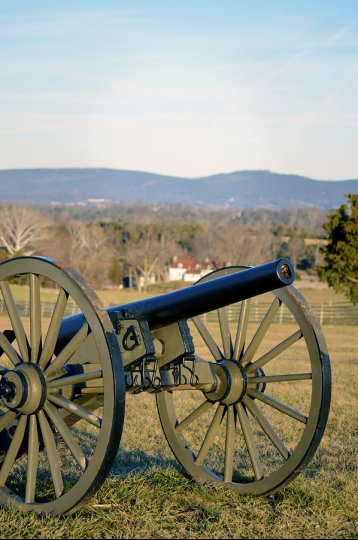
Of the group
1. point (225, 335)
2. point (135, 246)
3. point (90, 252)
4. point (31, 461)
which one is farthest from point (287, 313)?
point (135, 246)

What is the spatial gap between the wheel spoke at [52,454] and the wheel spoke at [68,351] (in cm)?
28

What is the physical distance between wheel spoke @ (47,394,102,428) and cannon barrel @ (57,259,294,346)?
74cm

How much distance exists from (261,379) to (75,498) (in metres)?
1.85

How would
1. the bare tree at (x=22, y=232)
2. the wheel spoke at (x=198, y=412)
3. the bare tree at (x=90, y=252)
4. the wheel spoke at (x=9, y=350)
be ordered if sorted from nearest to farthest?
the wheel spoke at (x=9, y=350) → the wheel spoke at (x=198, y=412) → the bare tree at (x=90, y=252) → the bare tree at (x=22, y=232)

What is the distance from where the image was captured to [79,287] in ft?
17.1

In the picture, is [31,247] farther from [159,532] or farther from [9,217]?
[159,532]

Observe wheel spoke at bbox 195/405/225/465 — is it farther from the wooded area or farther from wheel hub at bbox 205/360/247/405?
the wooded area

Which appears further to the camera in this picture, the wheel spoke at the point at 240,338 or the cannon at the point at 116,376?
the wheel spoke at the point at 240,338

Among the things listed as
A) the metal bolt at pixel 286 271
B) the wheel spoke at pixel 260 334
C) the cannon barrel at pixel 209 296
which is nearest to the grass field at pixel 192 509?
the wheel spoke at pixel 260 334

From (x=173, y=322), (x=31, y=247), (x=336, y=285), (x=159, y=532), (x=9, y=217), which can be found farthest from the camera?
(x=9, y=217)

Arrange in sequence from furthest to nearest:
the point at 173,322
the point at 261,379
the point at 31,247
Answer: the point at 31,247, the point at 261,379, the point at 173,322

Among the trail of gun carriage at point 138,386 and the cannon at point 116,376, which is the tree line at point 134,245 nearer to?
the trail of gun carriage at point 138,386

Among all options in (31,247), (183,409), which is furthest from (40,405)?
(31,247)

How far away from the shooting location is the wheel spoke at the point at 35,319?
5.61 m
